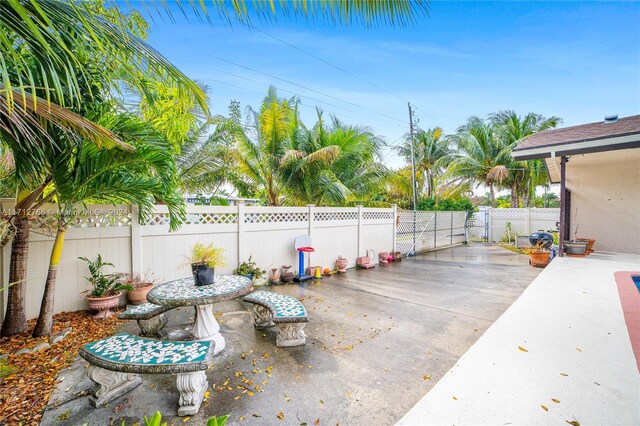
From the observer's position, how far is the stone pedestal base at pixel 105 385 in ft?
7.72

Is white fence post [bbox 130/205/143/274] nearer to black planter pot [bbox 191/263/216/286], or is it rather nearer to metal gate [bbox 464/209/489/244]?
black planter pot [bbox 191/263/216/286]

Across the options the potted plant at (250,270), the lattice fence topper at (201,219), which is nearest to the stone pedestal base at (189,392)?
the lattice fence topper at (201,219)

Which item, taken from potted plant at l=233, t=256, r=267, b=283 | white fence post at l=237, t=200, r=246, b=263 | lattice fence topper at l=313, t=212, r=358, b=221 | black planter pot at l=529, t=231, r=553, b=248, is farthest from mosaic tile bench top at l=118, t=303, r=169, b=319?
black planter pot at l=529, t=231, r=553, b=248

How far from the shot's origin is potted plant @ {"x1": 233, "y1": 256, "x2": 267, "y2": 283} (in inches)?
236

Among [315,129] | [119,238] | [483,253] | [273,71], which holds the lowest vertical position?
[483,253]


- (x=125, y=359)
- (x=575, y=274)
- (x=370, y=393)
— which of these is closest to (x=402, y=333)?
(x=370, y=393)

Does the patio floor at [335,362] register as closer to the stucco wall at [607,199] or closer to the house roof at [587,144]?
the house roof at [587,144]

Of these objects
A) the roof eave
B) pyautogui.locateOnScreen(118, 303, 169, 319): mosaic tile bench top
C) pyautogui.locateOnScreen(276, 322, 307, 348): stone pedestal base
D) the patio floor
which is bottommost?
the patio floor

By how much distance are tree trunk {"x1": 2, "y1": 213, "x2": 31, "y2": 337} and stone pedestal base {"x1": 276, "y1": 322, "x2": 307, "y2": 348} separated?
3.17 metres

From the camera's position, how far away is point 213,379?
2717mm

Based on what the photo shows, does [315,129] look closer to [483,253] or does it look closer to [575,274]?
[575,274]

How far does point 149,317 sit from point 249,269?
2635 mm

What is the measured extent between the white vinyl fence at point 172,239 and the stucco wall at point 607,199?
687 cm

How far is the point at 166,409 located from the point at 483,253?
11274 millimetres
